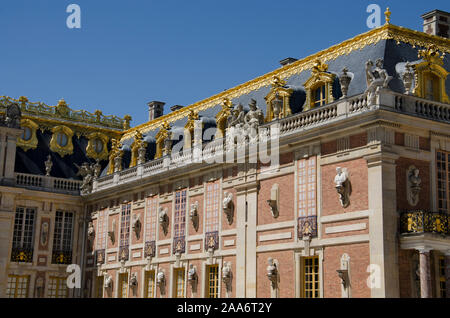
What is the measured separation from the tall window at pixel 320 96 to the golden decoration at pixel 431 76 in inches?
134

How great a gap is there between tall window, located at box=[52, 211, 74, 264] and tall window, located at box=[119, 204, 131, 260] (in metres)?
4.85

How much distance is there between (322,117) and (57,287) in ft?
65.5

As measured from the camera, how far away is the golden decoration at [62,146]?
136 ft

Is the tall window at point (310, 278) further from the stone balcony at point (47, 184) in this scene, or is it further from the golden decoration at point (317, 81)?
the stone balcony at point (47, 184)

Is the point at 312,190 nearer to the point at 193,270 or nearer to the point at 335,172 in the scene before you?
the point at 335,172

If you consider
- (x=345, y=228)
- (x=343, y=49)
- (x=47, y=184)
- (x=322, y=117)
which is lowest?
(x=345, y=228)

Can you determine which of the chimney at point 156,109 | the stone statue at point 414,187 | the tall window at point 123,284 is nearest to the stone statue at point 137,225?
the tall window at point 123,284

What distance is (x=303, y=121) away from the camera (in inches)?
1022

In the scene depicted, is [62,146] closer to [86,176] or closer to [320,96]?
[86,176]

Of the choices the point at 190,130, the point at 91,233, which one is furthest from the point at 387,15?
the point at 91,233

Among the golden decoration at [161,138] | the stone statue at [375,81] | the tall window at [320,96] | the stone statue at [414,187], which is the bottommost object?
the stone statue at [414,187]

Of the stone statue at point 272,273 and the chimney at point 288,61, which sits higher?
the chimney at point 288,61

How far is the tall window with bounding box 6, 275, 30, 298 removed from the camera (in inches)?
1474

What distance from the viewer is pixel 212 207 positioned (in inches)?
1185
